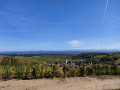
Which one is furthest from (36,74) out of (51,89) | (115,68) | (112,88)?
(115,68)

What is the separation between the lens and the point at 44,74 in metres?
19.9

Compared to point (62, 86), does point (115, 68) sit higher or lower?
higher

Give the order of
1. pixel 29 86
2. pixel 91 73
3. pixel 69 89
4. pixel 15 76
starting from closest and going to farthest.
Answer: pixel 69 89, pixel 29 86, pixel 15 76, pixel 91 73

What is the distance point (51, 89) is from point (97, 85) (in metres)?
7.75

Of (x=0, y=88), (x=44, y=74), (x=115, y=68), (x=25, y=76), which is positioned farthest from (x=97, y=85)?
(x=0, y=88)

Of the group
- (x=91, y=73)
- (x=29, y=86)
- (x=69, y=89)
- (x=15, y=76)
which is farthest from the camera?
(x=91, y=73)

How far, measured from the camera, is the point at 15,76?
19.7m

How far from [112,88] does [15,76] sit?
18.8 meters

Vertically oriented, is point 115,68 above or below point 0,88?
above

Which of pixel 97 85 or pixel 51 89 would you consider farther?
pixel 97 85

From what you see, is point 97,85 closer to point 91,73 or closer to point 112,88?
point 112,88

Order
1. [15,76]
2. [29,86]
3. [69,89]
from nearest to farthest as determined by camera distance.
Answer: [69,89], [29,86], [15,76]

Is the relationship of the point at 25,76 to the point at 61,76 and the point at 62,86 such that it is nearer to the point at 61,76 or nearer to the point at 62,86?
the point at 61,76

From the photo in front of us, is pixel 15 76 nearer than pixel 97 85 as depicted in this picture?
No
